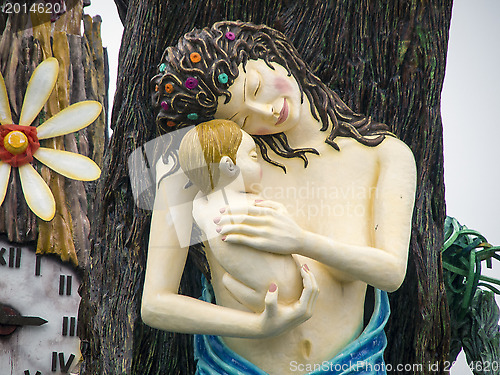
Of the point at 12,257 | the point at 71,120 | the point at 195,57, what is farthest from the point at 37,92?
the point at 195,57

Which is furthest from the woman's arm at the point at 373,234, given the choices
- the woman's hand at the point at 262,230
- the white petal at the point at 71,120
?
the white petal at the point at 71,120

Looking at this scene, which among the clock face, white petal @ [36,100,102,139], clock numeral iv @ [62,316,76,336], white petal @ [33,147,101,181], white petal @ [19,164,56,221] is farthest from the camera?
clock numeral iv @ [62,316,76,336]

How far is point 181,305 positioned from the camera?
195cm

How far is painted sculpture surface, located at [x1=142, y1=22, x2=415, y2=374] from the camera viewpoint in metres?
1.90

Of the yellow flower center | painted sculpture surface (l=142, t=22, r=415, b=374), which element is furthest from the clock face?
painted sculpture surface (l=142, t=22, r=415, b=374)

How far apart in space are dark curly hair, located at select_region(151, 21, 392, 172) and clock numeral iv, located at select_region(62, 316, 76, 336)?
3.17 meters

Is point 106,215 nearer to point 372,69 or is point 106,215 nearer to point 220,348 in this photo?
point 220,348

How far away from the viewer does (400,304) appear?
7.54 ft

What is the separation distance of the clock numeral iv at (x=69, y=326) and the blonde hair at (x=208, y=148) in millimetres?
3240

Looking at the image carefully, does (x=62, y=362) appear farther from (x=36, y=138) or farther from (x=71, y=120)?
(x=71, y=120)

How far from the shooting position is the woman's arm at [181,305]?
6.13ft

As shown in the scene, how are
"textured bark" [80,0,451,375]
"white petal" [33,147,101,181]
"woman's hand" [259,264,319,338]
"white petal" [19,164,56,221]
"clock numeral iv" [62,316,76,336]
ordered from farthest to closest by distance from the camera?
"clock numeral iv" [62,316,76,336] < "white petal" [19,164,56,221] < "white petal" [33,147,101,181] < "textured bark" [80,0,451,375] < "woman's hand" [259,264,319,338]

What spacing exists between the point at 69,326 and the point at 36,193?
846 millimetres

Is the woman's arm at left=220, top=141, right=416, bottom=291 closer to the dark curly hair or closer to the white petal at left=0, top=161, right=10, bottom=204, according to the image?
the dark curly hair
